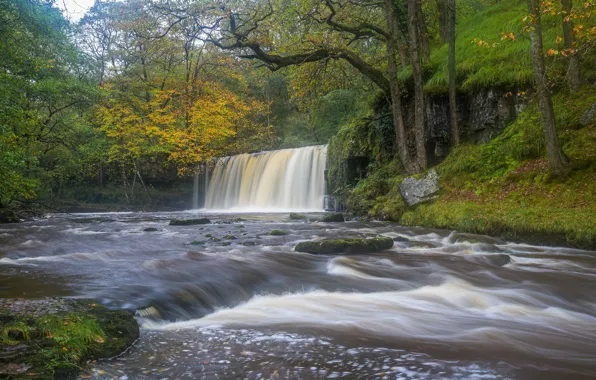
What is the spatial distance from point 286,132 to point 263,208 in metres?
13.2

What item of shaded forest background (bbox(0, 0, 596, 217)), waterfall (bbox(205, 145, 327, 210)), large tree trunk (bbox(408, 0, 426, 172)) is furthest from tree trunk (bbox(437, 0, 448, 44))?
waterfall (bbox(205, 145, 327, 210))

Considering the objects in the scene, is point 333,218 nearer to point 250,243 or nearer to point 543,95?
point 250,243

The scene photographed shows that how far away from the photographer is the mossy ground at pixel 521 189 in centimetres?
820

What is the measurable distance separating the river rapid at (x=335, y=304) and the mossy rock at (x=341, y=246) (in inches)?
12.5

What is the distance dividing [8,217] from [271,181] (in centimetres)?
1210

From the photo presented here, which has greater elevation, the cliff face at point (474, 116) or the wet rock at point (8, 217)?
the cliff face at point (474, 116)

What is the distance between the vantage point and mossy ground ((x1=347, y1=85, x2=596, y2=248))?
8.20m

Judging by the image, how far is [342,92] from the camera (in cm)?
2219

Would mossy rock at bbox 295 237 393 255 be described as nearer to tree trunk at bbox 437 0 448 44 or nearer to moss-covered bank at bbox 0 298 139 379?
moss-covered bank at bbox 0 298 139 379

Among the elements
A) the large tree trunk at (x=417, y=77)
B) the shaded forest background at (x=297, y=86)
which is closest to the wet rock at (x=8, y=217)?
the shaded forest background at (x=297, y=86)

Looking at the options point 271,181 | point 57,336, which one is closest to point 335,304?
point 57,336

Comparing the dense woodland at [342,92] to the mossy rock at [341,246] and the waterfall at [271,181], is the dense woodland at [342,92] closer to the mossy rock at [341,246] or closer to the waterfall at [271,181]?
the waterfall at [271,181]

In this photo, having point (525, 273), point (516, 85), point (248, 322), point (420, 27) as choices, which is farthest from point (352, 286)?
point (420, 27)

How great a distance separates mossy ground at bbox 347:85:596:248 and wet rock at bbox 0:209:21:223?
12.9m
